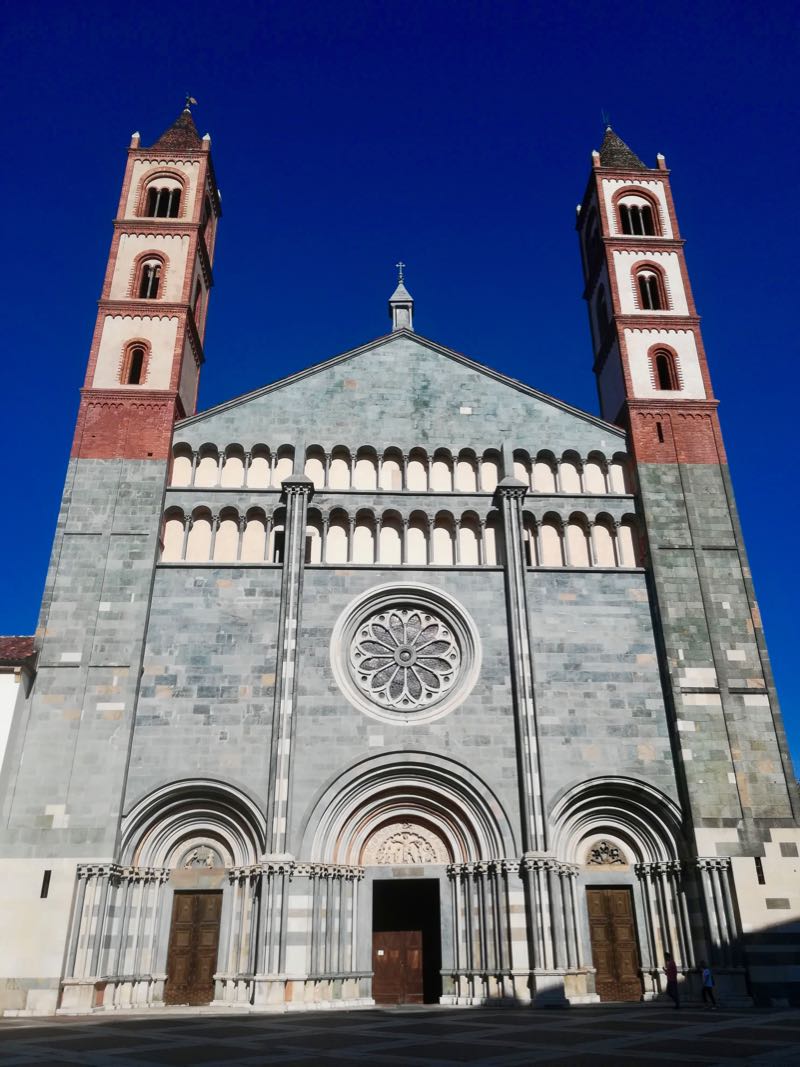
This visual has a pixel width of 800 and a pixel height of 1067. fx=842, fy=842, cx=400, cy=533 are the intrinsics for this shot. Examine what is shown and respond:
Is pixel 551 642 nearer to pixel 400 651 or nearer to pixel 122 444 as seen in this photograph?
pixel 400 651

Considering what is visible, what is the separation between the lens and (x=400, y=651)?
74.3 ft

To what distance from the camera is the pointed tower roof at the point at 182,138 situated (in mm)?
30672

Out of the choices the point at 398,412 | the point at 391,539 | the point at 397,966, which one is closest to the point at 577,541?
the point at 391,539

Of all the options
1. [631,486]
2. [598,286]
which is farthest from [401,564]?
[598,286]

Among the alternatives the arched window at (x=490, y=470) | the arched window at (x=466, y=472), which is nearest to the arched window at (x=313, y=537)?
the arched window at (x=466, y=472)

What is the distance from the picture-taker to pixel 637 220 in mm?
30594

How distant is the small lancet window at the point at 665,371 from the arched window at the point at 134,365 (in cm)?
1608

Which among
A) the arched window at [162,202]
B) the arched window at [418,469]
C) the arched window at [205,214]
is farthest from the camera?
the arched window at [205,214]

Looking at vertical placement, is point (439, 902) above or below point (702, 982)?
above

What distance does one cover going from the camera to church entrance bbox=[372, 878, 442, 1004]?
20359 mm

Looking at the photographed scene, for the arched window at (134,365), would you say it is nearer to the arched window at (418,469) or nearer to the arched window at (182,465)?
the arched window at (182,465)

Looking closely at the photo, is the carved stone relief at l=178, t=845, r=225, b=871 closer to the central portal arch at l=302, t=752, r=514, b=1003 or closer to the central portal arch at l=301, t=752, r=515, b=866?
the central portal arch at l=302, t=752, r=514, b=1003

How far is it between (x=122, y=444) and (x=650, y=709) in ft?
53.7

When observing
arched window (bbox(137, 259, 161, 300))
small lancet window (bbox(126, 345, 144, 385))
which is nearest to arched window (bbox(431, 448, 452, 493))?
small lancet window (bbox(126, 345, 144, 385))
